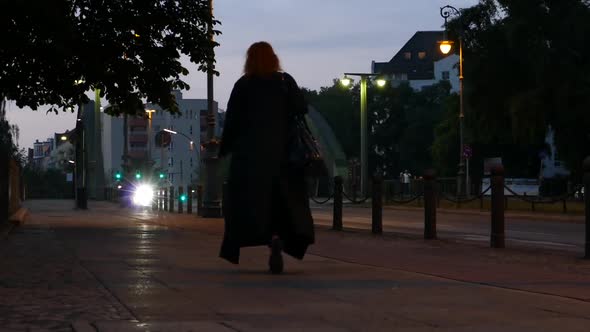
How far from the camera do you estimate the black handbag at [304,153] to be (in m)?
8.98

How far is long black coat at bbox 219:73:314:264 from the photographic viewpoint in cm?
908

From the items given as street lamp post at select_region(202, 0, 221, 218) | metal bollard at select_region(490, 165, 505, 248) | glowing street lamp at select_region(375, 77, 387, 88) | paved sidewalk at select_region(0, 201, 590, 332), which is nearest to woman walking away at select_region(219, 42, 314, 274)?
paved sidewalk at select_region(0, 201, 590, 332)

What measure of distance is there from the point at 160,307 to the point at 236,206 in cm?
204

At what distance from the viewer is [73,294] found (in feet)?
26.1

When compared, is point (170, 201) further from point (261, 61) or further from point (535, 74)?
point (261, 61)

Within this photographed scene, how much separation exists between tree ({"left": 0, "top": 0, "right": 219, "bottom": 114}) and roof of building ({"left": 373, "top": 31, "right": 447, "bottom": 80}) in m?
150

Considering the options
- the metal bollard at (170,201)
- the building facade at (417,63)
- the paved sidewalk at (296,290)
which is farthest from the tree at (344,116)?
the paved sidewalk at (296,290)

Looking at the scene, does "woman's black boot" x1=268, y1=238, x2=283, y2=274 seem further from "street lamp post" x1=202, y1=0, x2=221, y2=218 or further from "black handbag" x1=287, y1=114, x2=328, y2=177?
"street lamp post" x1=202, y1=0, x2=221, y2=218

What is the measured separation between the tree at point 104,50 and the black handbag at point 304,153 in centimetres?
1232

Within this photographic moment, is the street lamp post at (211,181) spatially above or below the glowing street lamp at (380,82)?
below

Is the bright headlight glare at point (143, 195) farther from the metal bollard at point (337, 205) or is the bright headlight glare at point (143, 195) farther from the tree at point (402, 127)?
the tree at point (402, 127)

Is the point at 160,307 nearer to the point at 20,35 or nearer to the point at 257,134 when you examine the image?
the point at 257,134

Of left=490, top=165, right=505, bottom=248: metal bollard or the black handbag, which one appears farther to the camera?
left=490, top=165, right=505, bottom=248: metal bollard

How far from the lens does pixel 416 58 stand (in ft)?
594
